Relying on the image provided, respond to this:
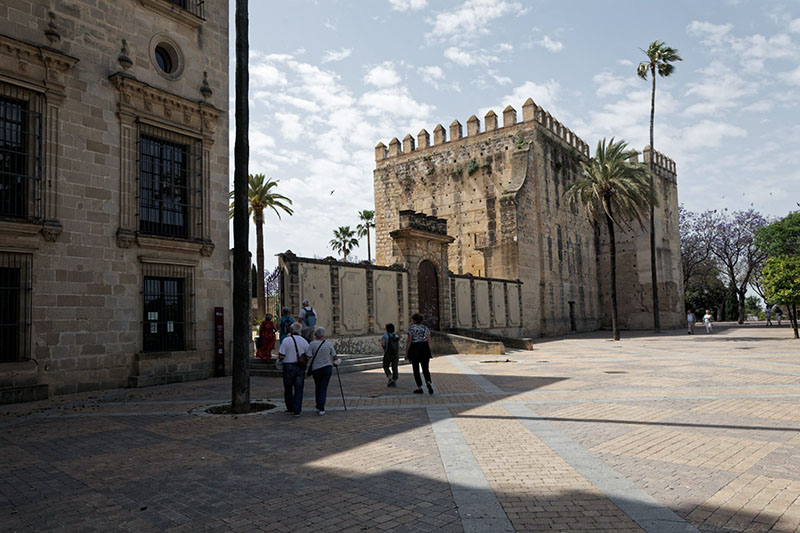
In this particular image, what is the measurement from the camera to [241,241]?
9.51 metres

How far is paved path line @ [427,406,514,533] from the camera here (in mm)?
3971

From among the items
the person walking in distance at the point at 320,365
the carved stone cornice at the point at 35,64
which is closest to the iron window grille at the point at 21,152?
the carved stone cornice at the point at 35,64

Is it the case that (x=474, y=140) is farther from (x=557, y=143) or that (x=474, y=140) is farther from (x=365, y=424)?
A: (x=365, y=424)

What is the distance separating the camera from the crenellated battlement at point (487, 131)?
34656 millimetres

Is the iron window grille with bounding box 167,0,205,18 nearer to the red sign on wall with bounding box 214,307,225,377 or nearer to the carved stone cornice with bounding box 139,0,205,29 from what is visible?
the carved stone cornice with bounding box 139,0,205,29

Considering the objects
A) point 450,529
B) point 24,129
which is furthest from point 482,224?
point 450,529

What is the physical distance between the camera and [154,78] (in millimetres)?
14180

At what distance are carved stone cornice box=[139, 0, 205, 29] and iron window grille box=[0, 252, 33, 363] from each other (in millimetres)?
7638

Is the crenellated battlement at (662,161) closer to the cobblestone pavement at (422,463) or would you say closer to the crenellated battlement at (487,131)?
the crenellated battlement at (487,131)

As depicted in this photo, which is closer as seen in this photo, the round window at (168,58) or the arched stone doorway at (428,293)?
the round window at (168,58)

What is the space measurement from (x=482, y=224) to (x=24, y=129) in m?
27.1

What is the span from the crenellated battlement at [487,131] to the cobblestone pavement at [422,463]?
2699 centimetres

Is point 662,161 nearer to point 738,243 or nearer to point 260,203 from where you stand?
point 738,243

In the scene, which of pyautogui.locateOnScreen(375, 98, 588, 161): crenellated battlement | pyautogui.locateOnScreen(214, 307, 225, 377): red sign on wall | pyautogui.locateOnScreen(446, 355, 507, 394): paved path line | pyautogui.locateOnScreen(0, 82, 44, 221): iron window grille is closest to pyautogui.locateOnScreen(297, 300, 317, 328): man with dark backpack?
pyautogui.locateOnScreen(214, 307, 225, 377): red sign on wall
